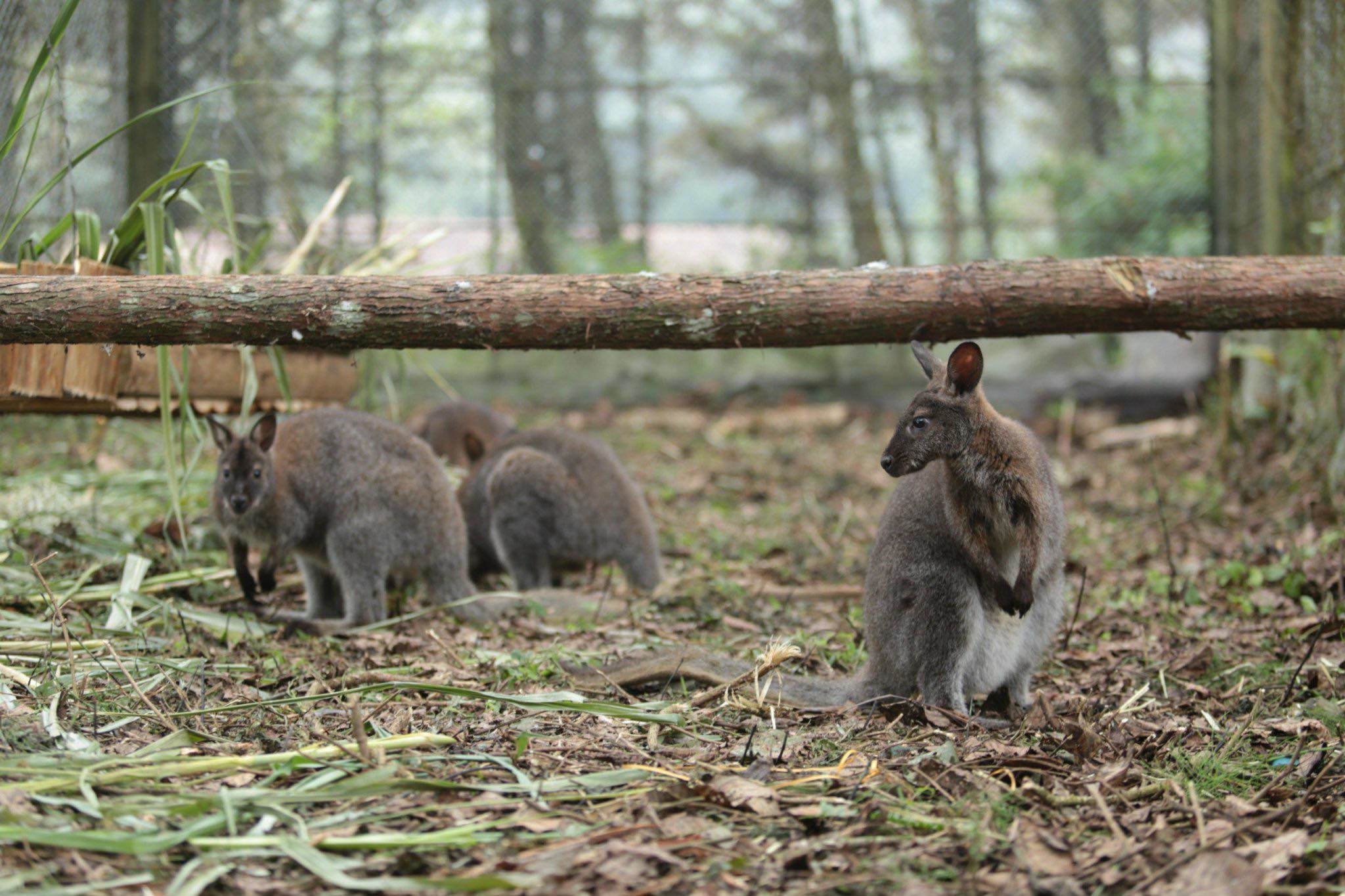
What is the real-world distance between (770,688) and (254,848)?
1971 millimetres

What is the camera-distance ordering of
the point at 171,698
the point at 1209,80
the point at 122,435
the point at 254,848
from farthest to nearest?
the point at 1209,80, the point at 122,435, the point at 171,698, the point at 254,848

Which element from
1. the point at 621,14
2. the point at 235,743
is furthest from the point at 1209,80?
the point at 235,743

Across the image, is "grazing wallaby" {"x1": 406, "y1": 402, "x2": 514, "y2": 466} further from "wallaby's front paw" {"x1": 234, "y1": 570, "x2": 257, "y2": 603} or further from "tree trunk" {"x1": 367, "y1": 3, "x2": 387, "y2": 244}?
"tree trunk" {"x1": 367, "y1": 3, "x2": 387, "y2": 244}

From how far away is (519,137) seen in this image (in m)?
11.9

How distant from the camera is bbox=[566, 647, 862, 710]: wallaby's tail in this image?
4070 mm

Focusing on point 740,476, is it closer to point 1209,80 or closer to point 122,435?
point 122,435

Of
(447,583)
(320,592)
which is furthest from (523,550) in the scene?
(320,592)

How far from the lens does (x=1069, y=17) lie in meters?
11.8

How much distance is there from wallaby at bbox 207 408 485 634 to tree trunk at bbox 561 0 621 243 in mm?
6497

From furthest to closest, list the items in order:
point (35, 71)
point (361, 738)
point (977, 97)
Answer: point (977, 97), point (35, 71), point (361, 738)

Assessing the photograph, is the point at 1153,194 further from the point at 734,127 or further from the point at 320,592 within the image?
the point at 320,592

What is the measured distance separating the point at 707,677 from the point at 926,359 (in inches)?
56.4

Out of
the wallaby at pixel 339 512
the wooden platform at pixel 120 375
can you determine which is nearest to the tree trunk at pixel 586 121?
the wooden platform at pixel 120 375

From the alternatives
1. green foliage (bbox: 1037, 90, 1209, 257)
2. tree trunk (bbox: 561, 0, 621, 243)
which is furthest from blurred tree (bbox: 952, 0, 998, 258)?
tree trunk (bbox: 561, 0, 621, 243)
